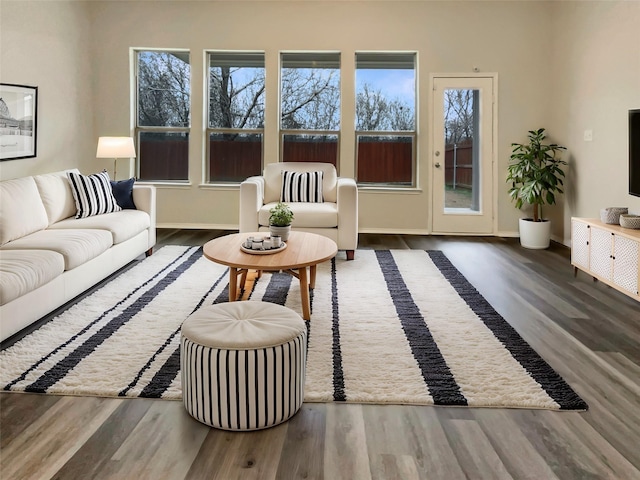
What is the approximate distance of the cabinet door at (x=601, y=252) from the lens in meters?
4.00

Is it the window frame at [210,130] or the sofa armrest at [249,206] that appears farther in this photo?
the window frame at [210,130]

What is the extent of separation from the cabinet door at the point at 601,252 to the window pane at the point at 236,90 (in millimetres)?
4002

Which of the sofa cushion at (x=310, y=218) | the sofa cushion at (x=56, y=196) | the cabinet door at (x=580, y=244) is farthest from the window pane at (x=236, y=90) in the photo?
the cabinet door at (x=580, y=244)

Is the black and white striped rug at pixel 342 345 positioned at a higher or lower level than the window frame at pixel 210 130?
lower

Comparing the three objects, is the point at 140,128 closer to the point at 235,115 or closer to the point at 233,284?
the point at 235,115

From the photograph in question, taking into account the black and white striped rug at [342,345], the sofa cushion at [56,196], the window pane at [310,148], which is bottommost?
the black and white striped rug at [342,345]

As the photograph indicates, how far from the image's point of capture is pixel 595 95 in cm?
509

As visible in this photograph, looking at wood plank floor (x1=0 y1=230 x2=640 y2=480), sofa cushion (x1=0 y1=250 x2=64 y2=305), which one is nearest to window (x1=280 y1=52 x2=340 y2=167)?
sofa cushion (x1=0 y1=250 x2=64 y2=305)

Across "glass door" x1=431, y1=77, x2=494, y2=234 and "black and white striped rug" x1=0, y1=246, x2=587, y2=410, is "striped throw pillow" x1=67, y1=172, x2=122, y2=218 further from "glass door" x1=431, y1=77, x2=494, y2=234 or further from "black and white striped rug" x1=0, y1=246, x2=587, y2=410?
"glass door" x1=431, y1=77, x2=494, y2=234

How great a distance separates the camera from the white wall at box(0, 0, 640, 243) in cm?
588

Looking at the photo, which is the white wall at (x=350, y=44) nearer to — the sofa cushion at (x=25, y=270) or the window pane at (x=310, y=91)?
the window pane at (x=310, y=91)

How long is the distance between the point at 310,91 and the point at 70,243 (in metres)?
3.85

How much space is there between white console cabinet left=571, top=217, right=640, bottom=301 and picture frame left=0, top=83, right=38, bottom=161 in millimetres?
4940

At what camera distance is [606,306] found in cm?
370
